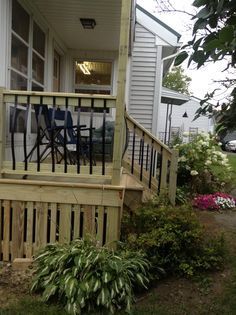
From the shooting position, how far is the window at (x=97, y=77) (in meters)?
8.60

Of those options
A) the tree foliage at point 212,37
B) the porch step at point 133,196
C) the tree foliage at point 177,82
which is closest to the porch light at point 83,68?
the porch step at point 133,196

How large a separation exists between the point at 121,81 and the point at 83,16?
2847mm

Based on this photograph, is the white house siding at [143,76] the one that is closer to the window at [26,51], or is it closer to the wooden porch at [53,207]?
the window at [26,51]

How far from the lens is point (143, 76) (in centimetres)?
905

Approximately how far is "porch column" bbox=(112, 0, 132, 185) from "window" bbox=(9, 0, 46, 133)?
1.70 metres

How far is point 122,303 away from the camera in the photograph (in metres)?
3.08

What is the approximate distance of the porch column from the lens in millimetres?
3629

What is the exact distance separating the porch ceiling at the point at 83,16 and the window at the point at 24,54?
330 millimetres

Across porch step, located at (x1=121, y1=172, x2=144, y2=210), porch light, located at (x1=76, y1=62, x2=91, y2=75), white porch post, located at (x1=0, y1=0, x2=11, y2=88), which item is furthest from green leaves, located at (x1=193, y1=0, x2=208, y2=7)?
porch light, located at (x1=76, y1=62, x2=91, y2=75)

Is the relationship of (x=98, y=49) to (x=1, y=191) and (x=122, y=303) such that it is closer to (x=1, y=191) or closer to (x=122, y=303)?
(x=1, y=191)

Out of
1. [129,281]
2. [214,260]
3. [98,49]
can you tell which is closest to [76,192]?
[129,281]

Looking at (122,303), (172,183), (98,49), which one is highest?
(98,49)

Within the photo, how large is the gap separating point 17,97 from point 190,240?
2100 mm

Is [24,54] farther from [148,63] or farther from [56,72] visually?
[148,63]
